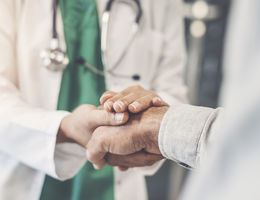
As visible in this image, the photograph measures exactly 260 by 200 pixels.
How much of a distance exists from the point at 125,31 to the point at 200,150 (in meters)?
0.47

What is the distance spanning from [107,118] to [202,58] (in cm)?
106

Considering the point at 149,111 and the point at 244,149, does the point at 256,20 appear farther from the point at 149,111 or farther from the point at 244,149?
the point at 149,111

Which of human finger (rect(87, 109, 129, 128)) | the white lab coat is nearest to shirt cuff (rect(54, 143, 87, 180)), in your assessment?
the white lab coat

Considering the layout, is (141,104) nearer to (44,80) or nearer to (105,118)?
(105,118)

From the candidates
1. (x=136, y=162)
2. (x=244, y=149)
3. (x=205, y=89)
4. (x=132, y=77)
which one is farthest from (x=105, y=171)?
(x=205, y=89)

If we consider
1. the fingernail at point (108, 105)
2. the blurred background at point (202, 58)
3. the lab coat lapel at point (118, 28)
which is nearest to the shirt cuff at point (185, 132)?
the fingernail at point (108, 105)

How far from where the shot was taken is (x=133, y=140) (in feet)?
1.84

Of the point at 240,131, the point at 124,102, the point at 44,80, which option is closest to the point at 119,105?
the point at 124,102

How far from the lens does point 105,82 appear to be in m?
0.74

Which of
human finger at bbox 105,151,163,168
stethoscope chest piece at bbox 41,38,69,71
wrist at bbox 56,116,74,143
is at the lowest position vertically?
human finger at bbox 105,151,163,168

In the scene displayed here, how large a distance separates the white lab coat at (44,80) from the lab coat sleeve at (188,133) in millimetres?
237

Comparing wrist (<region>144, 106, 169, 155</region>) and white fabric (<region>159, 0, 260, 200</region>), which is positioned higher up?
white fabric (<region>159, 0, 260, 200</region>)

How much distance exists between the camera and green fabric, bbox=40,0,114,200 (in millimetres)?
683

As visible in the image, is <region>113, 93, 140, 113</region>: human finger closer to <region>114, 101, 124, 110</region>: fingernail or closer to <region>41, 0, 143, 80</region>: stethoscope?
<region>114, 101, 124, 110</region>: fingernail
